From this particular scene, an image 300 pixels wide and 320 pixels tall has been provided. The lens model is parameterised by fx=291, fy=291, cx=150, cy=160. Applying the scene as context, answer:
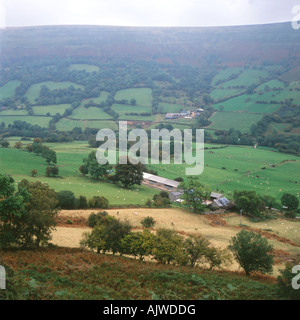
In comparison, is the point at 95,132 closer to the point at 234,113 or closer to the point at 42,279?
the point at 234,113

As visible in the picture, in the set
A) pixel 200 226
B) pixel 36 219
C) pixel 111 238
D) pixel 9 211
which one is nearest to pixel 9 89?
pixel 200 226

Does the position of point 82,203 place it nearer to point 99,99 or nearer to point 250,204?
point 250,204

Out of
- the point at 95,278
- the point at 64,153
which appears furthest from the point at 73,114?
the point at 95,278

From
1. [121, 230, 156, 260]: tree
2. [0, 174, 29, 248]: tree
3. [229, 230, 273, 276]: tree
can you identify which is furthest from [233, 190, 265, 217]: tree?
[0, 174, 29, 248]: tree

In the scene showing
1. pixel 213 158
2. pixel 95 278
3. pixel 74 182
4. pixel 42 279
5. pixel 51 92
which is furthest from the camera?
pixel 51 92

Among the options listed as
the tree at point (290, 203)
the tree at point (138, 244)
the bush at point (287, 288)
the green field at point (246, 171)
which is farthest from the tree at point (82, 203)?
the tree at point (290, 203)
